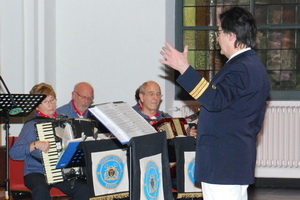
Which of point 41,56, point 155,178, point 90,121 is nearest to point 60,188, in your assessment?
point 90,121

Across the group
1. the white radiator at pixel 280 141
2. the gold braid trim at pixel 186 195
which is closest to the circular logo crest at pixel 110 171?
the gold braid trim at pixel 186 195

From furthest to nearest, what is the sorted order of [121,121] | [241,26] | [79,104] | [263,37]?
1. [263,37]
2. [79,104]
3. [121,121]
4. [241,26]

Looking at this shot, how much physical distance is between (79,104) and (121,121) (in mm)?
2433

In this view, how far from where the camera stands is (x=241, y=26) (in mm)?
3535

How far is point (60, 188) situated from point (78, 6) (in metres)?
2.71

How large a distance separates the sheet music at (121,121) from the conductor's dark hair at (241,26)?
0.96 metres

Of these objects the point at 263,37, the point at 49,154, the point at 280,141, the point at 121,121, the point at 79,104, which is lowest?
the point at 280,141

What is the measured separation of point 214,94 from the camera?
133 inches

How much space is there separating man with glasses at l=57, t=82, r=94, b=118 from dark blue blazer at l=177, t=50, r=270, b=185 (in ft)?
10.1

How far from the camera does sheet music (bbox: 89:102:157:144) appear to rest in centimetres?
406

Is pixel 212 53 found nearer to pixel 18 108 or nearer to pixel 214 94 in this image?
pixel 18 108

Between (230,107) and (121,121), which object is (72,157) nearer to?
(121,121)

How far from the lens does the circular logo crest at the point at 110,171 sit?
4.79 metres

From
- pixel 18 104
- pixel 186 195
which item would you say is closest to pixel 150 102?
pixel 186 195
